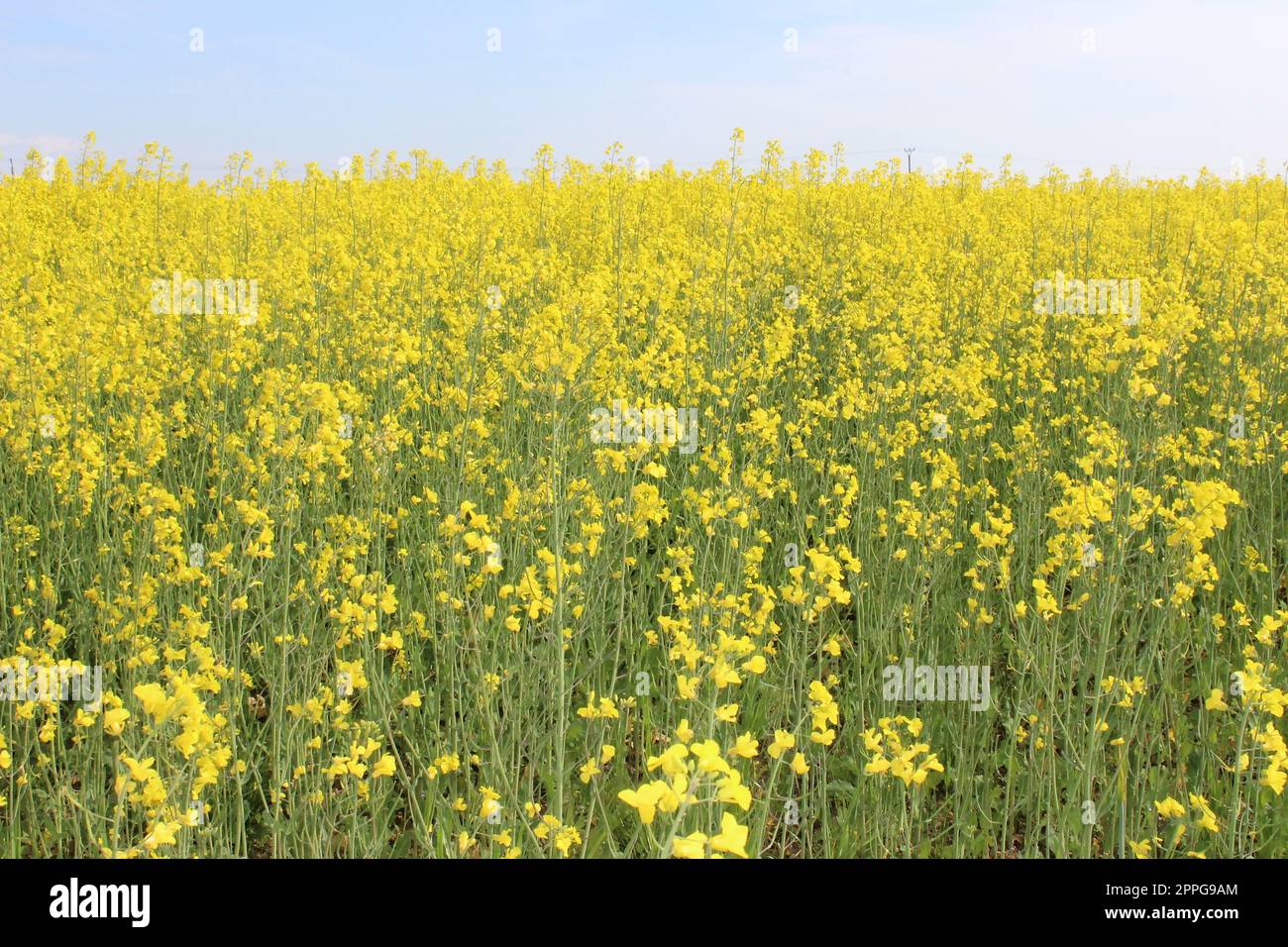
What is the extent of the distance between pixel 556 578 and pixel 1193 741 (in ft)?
8.20

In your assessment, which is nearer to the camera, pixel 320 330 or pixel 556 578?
pixel 556 578

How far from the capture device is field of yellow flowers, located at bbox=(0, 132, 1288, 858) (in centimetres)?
259

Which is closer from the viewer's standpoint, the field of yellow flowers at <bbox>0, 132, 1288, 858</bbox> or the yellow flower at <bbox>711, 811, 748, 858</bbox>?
the yellow flower at <bbox>711, 811, 748, 858</bbox>

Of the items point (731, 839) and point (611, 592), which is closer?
point (731, 839)

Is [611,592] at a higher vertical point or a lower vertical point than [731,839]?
lower

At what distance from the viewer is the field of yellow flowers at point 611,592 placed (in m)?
2.59

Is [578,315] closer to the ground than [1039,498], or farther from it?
farther from it

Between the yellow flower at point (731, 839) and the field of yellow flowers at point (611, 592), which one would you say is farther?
the field of yellow flowers at point (611, 592)

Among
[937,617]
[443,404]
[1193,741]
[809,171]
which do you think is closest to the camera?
[1193,741]

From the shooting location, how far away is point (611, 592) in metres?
3.86

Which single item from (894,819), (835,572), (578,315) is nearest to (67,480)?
(578,315)

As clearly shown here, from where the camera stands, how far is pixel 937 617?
3.65 m

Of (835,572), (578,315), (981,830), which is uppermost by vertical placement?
(578,315)
